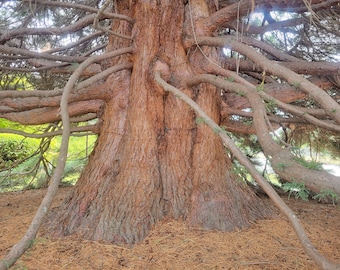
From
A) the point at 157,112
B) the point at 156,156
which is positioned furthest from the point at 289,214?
the point at 157,112

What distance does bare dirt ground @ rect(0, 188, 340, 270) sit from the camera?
270 cm

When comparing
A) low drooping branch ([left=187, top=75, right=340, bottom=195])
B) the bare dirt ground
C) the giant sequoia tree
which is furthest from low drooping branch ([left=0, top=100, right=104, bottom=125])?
low drooping branch ([left=187, top=75, right=340, bottom=195])

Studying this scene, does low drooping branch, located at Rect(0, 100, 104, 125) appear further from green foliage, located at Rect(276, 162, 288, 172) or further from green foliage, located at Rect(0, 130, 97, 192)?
green foliage, located at Rect(276, 162, 288, 172)

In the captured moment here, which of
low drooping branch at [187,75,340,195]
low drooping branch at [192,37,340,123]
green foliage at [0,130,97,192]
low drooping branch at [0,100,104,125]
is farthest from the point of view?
green foliage at [0,130,97,192]

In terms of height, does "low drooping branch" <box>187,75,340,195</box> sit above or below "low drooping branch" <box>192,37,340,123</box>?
below

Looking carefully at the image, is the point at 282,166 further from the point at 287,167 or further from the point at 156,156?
the point at 156,156

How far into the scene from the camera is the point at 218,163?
3.78 meters

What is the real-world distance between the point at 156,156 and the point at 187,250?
3.46ft

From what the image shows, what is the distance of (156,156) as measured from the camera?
3615 mm

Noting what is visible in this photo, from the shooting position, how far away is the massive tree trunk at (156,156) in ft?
11.2

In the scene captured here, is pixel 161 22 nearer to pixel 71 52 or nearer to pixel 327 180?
pixel 71 52

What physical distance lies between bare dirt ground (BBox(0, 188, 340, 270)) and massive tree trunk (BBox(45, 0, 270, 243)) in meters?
0.20

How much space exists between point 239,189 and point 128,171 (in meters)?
1.23

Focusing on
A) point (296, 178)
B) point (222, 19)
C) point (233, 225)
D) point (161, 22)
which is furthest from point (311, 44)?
point (296, 178)
